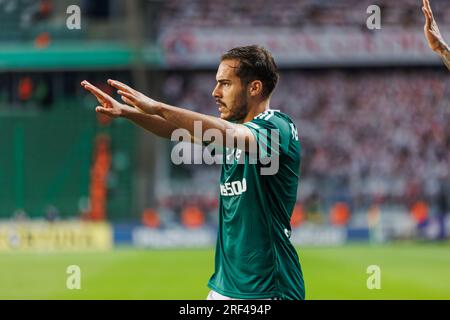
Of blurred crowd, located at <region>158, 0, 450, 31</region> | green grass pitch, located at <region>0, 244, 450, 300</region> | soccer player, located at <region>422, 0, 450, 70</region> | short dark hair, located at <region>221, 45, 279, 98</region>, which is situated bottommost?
green grass pitch, located at <region>0, 244, 450, 300</region>

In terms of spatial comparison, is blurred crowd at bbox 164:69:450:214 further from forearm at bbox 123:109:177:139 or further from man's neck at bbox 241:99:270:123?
forearm at bbox 123:109:177:139

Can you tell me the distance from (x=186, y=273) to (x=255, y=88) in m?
13.1

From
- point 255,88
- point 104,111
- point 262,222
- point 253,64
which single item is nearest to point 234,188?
point 262,222

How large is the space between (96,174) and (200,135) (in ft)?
86.4

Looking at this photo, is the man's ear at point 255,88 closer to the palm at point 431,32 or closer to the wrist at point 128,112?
the wrist at point 128,112

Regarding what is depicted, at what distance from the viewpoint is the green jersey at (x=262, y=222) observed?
5.09 metres

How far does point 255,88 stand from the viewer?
5156mm

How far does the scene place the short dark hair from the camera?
5.11 metres

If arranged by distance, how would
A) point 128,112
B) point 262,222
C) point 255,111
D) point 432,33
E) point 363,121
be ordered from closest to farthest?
point 128,112 < point 262,222 < point 255,111 < point 432,33 < point 363,121

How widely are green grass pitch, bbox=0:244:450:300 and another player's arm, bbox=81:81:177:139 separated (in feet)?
29.8

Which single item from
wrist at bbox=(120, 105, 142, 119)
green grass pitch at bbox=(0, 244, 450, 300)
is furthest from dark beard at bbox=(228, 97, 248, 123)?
green grass pitch at bbox=(0, 244, 450, 300)

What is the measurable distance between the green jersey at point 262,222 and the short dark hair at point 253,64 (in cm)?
21

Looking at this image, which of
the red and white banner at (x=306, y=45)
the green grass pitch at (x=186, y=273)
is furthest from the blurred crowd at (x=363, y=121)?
the green grass pitch at (x=186, y=273)

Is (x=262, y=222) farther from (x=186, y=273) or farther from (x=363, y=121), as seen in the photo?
(x=363, y=121)
